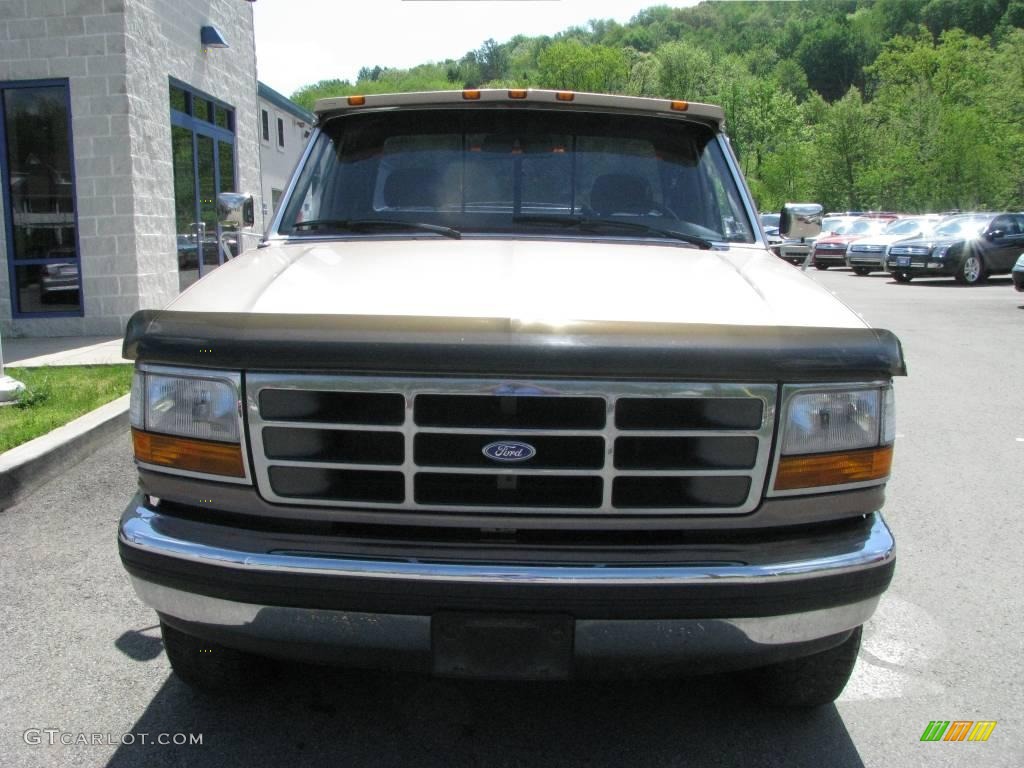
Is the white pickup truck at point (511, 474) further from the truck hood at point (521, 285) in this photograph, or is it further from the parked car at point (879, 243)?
the parked car at point (879, 243)

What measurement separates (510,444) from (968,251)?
22269 mm

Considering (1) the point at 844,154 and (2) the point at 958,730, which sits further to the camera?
(1) the point at 844,154

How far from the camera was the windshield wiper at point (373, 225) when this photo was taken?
10.8 ft

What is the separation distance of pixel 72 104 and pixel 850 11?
415 ft

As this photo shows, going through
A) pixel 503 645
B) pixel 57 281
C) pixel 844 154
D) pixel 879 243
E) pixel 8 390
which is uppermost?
pixel 844 154

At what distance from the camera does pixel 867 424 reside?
7.97 ft

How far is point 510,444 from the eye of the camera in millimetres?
2279

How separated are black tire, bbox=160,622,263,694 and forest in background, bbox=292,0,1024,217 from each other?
1101cm

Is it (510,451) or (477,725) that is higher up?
(510,451)

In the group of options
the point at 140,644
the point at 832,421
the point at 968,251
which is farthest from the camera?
the point at 968,251

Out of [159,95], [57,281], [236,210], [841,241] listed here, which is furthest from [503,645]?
[841,241]

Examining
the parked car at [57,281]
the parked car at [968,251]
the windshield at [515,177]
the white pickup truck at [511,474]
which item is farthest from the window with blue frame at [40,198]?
the parked car at [968,251]

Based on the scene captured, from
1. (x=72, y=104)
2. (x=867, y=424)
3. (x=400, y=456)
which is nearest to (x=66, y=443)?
(x=400, y=456)

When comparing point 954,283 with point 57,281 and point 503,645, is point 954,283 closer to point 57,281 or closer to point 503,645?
point 57,281
